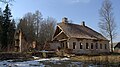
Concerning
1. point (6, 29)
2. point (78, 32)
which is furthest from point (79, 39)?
point (6, 29)

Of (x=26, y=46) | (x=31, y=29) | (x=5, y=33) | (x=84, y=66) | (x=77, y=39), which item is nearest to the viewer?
(x=84, y=66)

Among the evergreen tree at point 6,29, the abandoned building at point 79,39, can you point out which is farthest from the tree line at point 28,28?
the abandoned building at point 79,39

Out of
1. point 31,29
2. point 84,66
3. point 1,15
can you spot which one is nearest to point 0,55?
point 84,66

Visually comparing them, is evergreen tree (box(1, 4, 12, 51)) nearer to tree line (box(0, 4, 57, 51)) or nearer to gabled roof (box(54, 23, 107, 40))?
tree line (box(0, 4, 57, 51))

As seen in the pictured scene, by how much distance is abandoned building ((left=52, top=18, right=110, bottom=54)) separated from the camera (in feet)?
121

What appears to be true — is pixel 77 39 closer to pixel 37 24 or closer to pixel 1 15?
pixel 1 15

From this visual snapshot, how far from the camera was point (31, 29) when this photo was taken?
6044cm

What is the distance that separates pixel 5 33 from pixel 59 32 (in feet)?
47.3

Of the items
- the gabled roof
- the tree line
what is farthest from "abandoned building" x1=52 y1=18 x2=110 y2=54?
the tree line

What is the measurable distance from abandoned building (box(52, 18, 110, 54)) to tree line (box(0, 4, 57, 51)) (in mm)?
9753

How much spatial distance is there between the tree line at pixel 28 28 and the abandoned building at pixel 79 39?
9.75 m

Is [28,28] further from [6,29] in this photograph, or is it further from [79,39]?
[79,39]

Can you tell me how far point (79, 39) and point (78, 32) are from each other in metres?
1.74

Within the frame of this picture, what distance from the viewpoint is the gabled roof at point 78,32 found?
1473 inches
